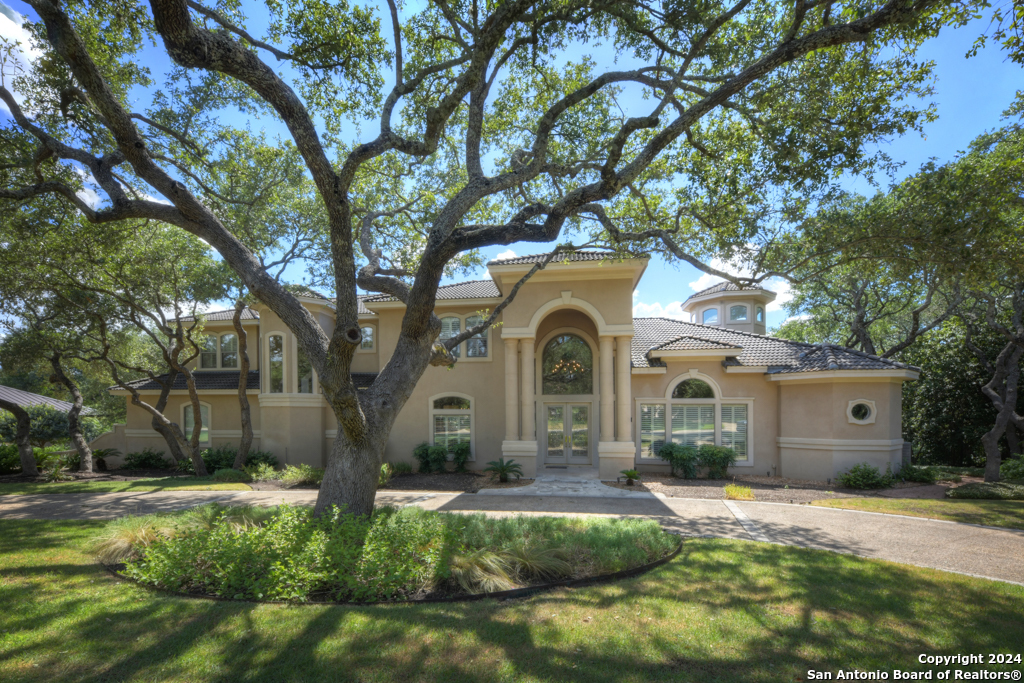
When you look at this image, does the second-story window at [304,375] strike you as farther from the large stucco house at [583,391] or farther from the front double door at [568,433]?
the front double door at [568,433]

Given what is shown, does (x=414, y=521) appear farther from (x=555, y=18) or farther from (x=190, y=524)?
(x=555, y=18)

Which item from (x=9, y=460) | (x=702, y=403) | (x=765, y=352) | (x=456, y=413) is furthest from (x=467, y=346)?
(x=9, y=460)

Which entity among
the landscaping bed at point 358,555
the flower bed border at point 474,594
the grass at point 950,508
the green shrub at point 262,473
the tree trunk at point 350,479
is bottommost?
the green shrub at point 262,473

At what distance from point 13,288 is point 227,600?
663 inches

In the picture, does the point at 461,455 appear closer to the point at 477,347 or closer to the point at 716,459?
the point at 477,347

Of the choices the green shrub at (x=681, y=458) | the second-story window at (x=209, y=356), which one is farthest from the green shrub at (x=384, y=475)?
the second-story window at (x=209, y=356)

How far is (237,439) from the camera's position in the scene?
19.0m

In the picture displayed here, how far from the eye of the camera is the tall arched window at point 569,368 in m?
17.7

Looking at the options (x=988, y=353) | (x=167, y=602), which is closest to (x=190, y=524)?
→ (x=167, y=602)

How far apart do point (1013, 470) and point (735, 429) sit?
Result: 807 centimetres

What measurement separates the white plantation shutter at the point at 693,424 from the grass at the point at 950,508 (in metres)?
5.12

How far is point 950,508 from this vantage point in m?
10.5

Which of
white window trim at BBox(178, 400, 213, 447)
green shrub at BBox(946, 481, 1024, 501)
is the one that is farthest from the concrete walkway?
white window trim at BBox(178, 400, 213, 447)

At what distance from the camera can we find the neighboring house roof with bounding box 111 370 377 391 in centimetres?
1872
